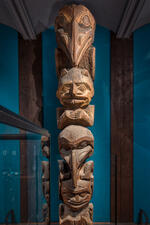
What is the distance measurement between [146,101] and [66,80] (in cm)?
123

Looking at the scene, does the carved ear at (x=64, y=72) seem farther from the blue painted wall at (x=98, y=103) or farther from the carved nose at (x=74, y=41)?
the blue painted wall at (x=98, y=103)

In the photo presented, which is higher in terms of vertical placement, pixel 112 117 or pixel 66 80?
pixel 66 80

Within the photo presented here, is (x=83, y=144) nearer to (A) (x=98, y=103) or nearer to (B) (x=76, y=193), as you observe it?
(B) (x=76, y=193)

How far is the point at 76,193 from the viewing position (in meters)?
1.63

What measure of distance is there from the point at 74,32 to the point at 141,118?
1435 millimetres

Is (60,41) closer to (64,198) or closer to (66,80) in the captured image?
(66,80)

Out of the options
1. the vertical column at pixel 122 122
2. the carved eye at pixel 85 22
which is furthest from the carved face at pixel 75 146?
the carved eye at pixel 85 22

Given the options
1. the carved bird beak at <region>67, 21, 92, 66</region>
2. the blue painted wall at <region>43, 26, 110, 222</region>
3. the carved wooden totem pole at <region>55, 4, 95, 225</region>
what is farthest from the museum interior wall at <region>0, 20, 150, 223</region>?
the carved bird beak at <region>67, 21, 92, 66</region>

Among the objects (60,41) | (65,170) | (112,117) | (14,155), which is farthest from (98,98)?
(14,155)

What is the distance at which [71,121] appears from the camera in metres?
1.82

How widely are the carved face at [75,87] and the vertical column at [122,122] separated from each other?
66 centimetres

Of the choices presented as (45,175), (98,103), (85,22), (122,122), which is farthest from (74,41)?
(45,175)

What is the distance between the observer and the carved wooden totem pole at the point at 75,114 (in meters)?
1.68

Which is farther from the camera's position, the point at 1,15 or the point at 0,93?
the point at 0,93
